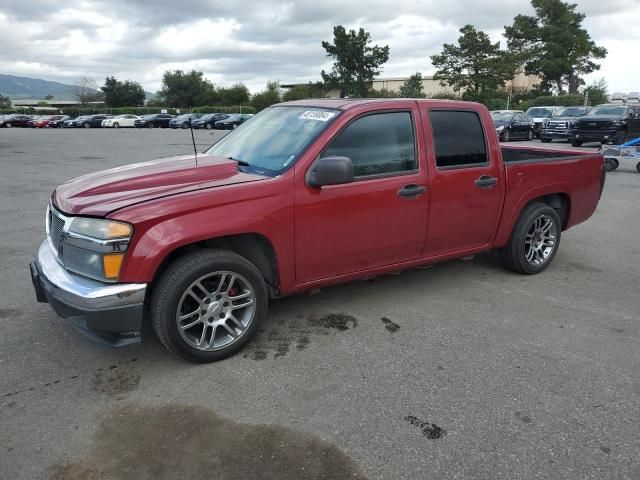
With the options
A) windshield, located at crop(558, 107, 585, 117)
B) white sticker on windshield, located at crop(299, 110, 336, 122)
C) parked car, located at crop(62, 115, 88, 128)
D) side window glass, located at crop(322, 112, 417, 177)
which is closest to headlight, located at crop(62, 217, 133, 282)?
side window glass, located at crop(322, 112, 417, 177)

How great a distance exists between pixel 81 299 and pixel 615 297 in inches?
180

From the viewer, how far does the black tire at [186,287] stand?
10.5 feet

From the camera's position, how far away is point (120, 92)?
79938 millimetres

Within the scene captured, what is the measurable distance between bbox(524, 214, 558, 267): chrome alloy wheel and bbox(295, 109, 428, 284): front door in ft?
5.13

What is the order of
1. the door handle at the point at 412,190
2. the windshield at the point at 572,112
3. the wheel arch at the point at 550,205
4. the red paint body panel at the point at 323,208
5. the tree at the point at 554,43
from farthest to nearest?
the tree at the point at 554,43 < the windshield at the point at 572,112 < the wheel arch at the point at 550,205 < the door handle at the point at 412,190 < the red paint body panel at the point at 323,208

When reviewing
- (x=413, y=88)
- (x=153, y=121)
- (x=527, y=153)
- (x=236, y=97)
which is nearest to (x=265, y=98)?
(x=236, y=97)

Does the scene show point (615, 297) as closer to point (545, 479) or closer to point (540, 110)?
point (545, 479)

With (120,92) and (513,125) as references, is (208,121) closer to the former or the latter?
(513,125)

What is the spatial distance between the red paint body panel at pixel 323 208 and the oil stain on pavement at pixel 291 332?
377 mm

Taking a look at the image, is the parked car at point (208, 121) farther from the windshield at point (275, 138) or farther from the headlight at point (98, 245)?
the headlight at point (98, 245)

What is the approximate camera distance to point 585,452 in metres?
2.61

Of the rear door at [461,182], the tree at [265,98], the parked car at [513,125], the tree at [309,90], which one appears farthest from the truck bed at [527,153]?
the tree at [265,98]

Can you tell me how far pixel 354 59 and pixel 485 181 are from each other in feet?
219

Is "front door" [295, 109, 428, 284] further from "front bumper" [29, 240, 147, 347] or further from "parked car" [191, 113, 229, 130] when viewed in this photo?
"parked car" [191, 113, 229, 130]
